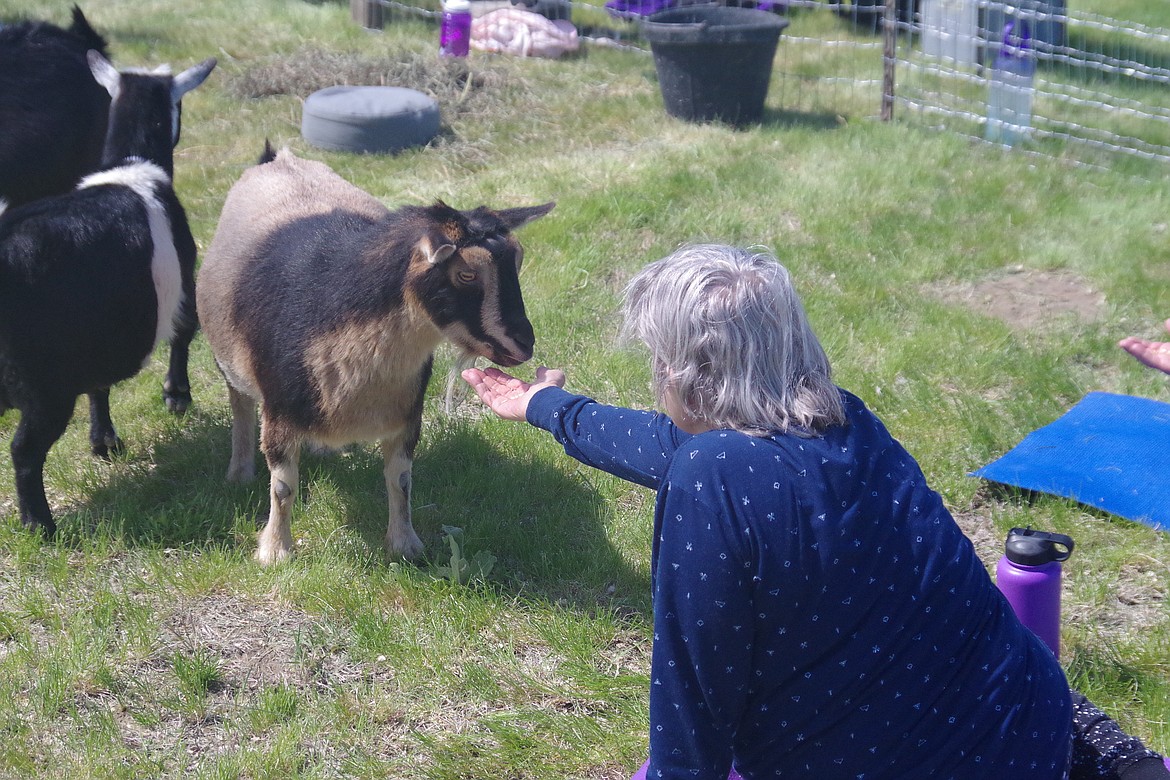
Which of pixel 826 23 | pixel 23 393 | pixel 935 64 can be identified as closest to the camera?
pixel 23 393

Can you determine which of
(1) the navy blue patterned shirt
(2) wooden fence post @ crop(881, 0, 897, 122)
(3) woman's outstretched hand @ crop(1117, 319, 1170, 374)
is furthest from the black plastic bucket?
(1) the navy blue patterned shirt

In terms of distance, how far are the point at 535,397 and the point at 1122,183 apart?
6.13 m

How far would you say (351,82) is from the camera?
8.91 m

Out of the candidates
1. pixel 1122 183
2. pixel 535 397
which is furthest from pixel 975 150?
pixel 535 397

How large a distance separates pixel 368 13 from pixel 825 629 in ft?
33.4

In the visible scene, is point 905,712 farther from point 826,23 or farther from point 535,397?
point 826,23

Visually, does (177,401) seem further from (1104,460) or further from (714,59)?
(714,59)

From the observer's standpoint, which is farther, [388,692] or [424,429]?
[424,429]

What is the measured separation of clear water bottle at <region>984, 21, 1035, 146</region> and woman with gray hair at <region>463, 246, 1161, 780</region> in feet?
22.6

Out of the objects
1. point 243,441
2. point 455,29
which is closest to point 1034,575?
point 243,441

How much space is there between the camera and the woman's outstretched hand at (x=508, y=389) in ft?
9.72

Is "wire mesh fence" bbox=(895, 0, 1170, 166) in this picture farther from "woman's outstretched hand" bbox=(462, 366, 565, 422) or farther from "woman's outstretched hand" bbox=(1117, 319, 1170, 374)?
"woman's outstretched hand" bbox=(462, 366, 565, 422)

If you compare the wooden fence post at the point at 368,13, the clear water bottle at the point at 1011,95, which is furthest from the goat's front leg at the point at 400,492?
the wooden fence post at the point at 368,13

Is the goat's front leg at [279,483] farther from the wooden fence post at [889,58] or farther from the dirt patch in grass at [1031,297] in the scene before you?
the wooden fence post at [889,58]
